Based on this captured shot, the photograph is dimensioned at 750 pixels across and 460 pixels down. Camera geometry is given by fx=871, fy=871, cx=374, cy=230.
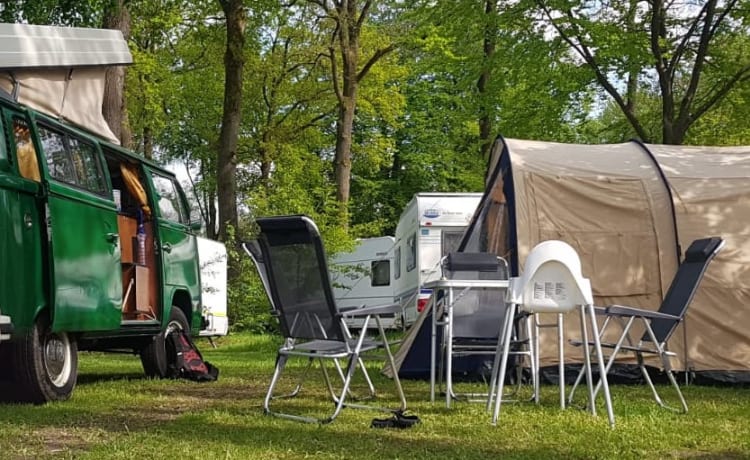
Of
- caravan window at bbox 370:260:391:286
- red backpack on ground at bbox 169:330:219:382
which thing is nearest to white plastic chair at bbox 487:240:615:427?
red backpack on ground at bbox 169:330:219:382

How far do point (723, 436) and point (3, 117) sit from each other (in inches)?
186

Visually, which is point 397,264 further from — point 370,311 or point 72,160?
point 370,311

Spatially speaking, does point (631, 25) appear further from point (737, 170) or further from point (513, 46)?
point (737, 170)

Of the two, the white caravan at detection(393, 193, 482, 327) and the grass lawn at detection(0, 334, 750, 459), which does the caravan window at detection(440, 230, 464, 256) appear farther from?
the grass lawn at detection(0, 334, 750, 459)

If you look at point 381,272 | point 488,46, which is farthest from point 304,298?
point 381,272

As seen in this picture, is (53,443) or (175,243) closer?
(53,443)

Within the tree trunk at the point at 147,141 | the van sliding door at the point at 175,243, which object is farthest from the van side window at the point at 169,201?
the tree trunk at the point at 147,141

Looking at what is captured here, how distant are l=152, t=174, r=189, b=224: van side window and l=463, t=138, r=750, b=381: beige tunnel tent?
325 centimetres

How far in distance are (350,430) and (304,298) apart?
3.31 ft

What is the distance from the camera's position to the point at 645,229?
8.17 meters

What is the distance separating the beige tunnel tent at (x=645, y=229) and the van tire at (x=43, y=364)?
3906mm

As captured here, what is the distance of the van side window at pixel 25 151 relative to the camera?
5.61m

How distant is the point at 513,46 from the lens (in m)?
14.9

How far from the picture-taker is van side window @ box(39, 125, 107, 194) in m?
6.00
